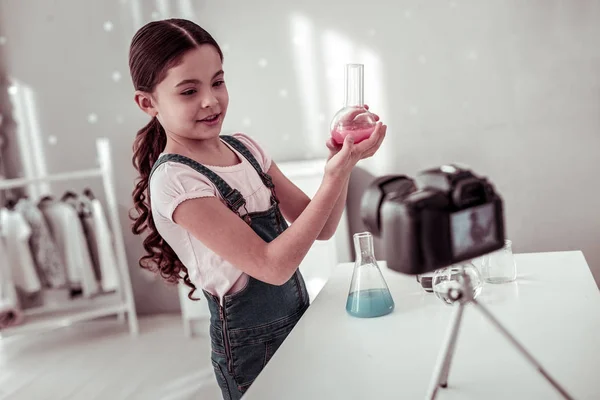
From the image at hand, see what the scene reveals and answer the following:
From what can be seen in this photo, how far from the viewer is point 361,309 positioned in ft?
3.99

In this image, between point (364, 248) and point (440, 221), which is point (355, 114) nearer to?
point (364, 248)

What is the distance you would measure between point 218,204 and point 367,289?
0.32m

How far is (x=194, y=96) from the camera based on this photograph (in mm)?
1182

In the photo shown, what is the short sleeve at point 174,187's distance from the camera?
1.17m

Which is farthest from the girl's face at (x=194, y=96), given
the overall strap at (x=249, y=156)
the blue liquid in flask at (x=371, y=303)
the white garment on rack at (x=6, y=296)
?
the white garment on rack at (x=6, y=296)

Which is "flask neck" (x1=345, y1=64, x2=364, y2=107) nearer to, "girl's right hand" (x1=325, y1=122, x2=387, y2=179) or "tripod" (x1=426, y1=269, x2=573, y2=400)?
"girl's right hand" (x1=325, y1=122, x2=387, y2=179)

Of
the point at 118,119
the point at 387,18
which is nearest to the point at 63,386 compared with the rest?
the point at 118,119

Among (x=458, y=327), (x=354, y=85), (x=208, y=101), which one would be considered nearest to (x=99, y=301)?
(x=208, y=101)

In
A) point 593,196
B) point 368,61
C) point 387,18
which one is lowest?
point 593,196

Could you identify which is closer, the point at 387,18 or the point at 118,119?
the point at 387,18

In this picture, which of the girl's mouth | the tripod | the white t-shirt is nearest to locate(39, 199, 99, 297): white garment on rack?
the white t-shirt

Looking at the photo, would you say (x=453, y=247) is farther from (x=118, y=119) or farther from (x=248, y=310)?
(x=118, y=119)

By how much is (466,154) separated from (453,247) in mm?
2260

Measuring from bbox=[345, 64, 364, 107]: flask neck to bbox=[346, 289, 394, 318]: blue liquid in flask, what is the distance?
356mm
